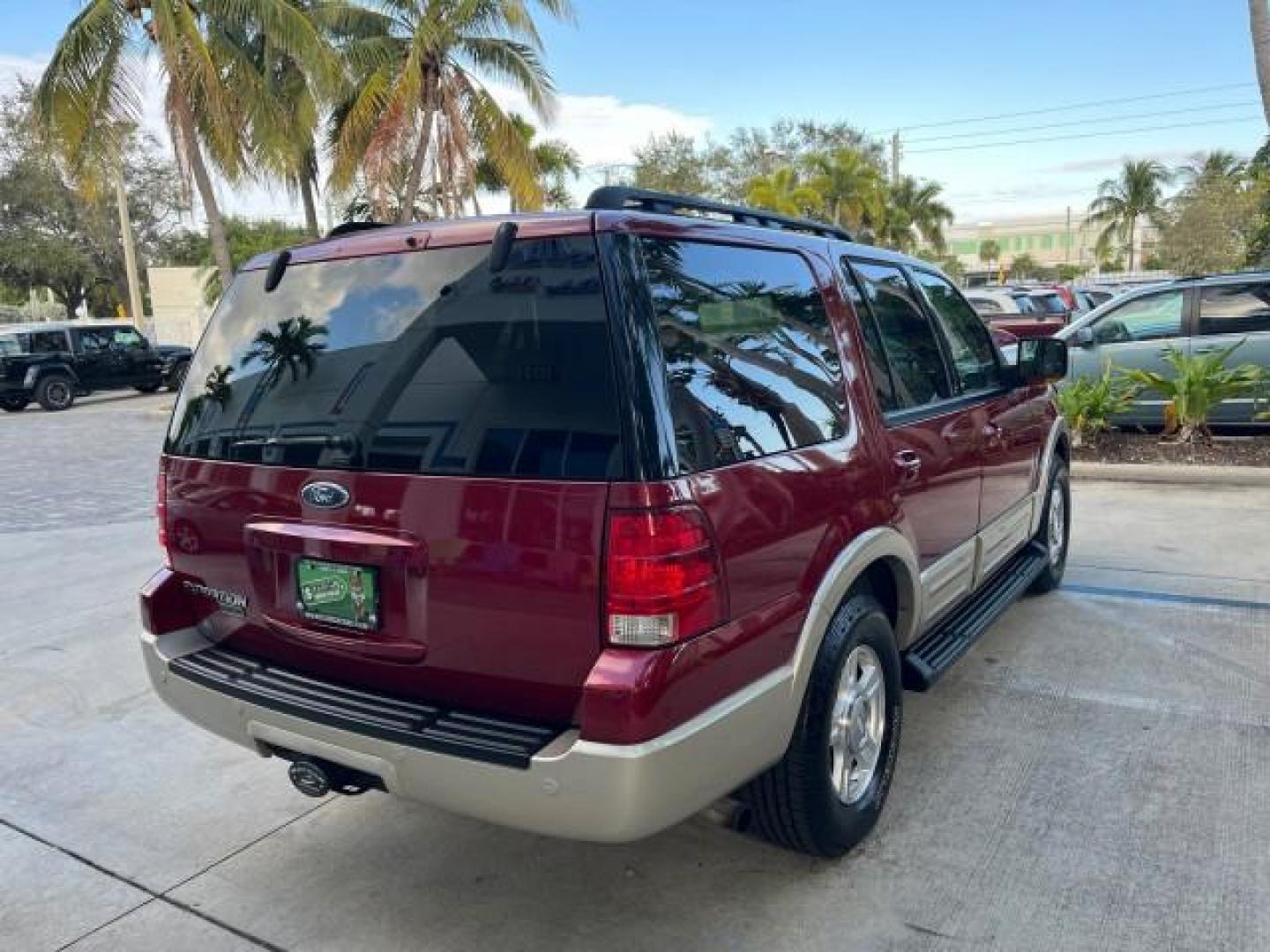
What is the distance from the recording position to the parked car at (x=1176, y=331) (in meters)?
9.02

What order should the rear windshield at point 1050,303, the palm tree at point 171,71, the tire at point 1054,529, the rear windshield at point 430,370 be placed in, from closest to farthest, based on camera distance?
1. the rear windshield at point 430,370
2. the tire at point 1054,529
3. the palm tree at point 171,71
4. the rear windshield at point 1050,303

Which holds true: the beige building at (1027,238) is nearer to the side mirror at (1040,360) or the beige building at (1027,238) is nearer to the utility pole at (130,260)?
the utility pole at (130,260)

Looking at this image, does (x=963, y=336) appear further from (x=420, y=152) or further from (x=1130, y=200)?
(x=1130, y=200)

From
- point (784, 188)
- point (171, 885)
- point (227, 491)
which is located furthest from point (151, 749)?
point (784, 188)

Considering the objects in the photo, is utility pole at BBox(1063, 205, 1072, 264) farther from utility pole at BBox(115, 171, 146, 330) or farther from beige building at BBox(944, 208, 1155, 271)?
utility pole at BBox(115, 171, 146, 330)

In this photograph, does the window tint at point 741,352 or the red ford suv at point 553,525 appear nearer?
the red ford suv at point 553,525

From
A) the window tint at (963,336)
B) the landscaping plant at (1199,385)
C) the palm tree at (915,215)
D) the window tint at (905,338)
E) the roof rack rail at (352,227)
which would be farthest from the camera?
the palm tree at (915,215)

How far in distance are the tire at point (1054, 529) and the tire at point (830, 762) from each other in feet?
7.82

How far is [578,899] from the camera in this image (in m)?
2.76

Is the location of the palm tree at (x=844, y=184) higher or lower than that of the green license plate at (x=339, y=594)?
higher

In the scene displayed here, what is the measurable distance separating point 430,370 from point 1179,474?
7.67 m

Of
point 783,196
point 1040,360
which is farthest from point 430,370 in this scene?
point 783,196

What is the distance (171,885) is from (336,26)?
18941 mm

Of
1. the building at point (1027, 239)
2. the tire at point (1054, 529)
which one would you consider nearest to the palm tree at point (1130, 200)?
the building at point (1027, 239)
